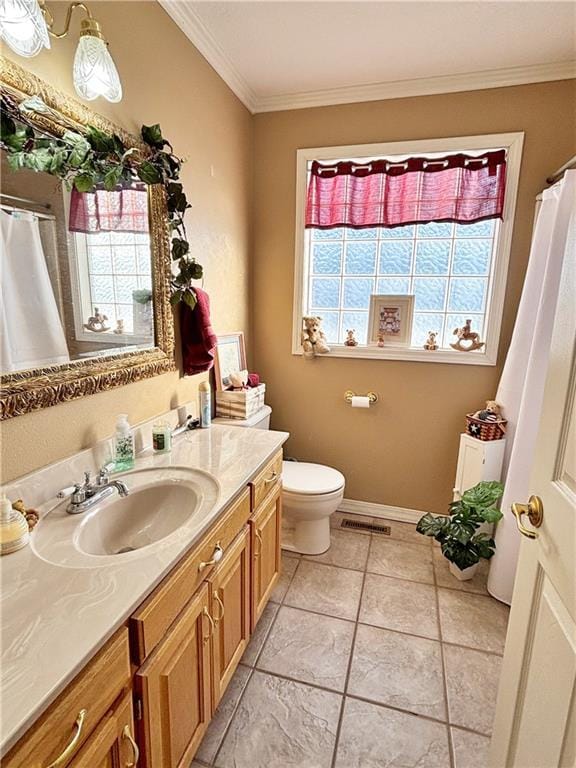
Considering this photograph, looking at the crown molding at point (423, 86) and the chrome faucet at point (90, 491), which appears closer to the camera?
the chrome faucet at point (90, 491)

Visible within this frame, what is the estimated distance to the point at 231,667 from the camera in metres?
1.40

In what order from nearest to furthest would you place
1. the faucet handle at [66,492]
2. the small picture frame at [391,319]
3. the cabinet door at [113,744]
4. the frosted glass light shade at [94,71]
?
the cabinet door at [113,744]
the frosted glass light shade at [94,71]
the faucet handle at [66,492]
the small picture frame at [391,319]

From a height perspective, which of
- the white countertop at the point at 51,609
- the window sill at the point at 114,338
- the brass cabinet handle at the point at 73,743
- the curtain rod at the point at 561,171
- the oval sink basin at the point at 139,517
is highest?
the curtain rod at the point at 561,171

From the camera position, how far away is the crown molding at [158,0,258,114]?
163 centimetres

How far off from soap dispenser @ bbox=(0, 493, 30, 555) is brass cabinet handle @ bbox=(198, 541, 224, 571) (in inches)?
17.2

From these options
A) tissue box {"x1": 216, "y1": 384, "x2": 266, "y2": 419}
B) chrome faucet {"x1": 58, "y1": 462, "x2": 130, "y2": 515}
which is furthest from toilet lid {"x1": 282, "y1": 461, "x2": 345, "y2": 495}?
chrome faucet {"x1": 58, "y1": 462, "x2": 130, "y2": 515}

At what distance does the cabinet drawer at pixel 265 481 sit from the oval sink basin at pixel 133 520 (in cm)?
20

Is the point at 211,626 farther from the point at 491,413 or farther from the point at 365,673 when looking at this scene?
the point at 491,413

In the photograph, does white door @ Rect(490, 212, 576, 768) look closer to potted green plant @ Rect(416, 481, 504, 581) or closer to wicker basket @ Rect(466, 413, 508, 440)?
potted green plant @ Rect(416, 481, 504, 581)

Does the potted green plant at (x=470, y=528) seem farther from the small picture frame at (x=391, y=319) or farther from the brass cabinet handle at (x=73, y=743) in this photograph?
the brass cabinet handle at (x=73, y=743)

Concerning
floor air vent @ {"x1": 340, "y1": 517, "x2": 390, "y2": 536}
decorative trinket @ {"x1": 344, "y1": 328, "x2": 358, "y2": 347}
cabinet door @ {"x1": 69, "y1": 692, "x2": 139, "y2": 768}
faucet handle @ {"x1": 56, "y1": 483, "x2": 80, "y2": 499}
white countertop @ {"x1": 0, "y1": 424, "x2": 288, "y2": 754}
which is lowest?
floor air vent @ {"x1": 340, "y1": 517, "x2": 390, "y2": 536}

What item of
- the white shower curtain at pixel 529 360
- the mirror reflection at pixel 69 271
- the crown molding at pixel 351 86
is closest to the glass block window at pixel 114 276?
the mirror reflection at pixel 69 271

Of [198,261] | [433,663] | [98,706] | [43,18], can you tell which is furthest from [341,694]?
[43,18]

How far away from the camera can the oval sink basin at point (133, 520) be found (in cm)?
97
